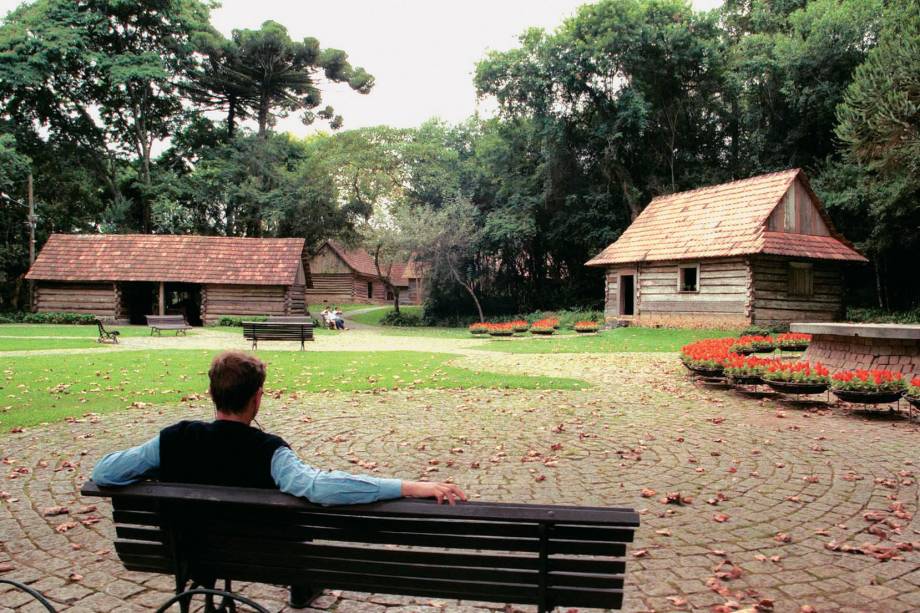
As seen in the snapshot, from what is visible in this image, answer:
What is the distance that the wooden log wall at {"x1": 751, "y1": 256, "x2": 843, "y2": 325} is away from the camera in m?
22.3

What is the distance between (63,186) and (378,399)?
39748 mm

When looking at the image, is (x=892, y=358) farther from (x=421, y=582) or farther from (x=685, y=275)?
(x=685, y=275)

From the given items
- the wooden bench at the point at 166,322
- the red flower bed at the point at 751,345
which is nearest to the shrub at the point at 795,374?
the red flower bed at the point at 751,345

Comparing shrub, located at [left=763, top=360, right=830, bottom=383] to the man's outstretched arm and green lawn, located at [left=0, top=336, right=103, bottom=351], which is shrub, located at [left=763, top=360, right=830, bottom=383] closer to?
the man's outstretched arm

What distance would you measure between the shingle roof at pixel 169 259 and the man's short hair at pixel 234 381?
31.1m

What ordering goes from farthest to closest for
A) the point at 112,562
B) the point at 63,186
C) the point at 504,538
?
1. the point at 63,186
2. the point at 112,562
3. the point at 504,538

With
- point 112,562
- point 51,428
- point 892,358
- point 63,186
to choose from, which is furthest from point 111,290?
point 892,358

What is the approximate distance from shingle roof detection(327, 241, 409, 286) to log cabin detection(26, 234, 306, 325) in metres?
16.0

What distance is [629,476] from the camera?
5.54m

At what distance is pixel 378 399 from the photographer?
962cm

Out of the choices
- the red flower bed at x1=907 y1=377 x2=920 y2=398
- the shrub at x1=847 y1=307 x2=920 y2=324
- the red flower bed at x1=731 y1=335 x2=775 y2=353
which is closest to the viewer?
the red flower bed at x1=907 y1=377 x2=920 y2=398

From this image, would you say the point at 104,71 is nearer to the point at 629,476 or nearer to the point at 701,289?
the point at 701,289

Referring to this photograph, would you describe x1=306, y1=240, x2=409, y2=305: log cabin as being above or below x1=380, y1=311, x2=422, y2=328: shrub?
above

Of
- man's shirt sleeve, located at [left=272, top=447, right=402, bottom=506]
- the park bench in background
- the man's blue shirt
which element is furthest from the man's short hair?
the park bench in background
